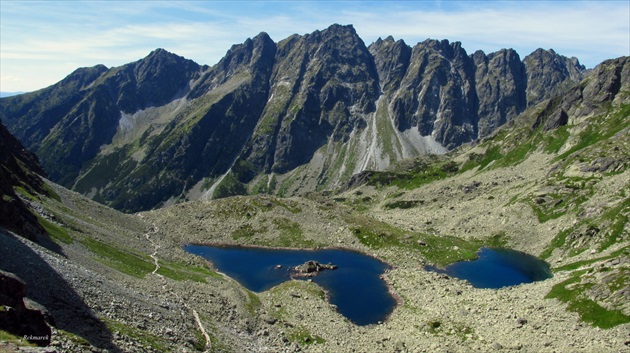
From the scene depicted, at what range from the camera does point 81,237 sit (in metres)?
79.8

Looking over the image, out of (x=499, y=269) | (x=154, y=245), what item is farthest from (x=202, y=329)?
(x=499, y=269)

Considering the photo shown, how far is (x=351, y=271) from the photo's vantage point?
4439 inches

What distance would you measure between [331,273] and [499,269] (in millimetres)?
44433

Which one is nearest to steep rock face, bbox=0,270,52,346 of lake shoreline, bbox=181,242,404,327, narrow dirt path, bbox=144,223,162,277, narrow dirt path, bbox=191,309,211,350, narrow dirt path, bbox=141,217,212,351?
narrow dirt path, bbox=191,309,211,350

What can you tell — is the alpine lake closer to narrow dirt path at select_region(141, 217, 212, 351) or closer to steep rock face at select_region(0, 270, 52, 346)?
narrow dirt path at select_region(141, 217, 212, 351)

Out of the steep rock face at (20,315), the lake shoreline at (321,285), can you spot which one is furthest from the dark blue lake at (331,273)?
the steep rock face at (20,315)

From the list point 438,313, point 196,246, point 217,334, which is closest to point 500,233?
point 438,313

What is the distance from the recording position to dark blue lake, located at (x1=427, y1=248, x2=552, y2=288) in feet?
346

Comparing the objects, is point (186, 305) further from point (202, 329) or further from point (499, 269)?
point (499, 269)

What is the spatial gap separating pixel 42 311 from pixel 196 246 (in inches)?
4214

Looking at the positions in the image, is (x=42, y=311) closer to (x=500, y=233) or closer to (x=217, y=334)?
(x=217, y=334)

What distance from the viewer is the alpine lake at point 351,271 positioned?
91125 mm

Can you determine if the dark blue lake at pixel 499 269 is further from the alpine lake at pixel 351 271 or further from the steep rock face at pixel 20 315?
the steep rock face at pixel 20 315

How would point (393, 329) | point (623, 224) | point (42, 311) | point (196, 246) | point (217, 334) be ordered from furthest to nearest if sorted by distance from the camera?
point (196, 246) → point (623, 224) → point (393, 329) → point (217, 334) → point (42, 311)
